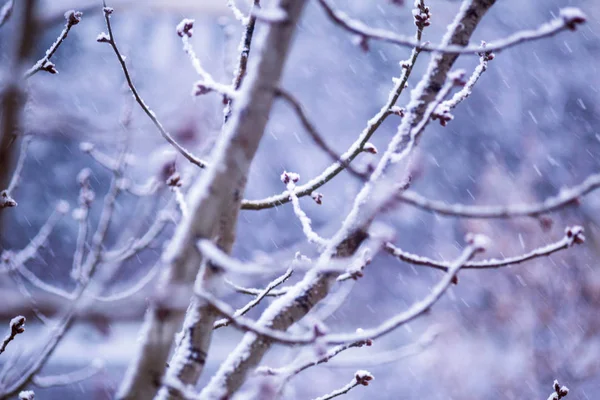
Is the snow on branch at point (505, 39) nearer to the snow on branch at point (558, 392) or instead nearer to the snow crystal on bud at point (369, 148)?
the snow crystal on bud at point (369, 148)

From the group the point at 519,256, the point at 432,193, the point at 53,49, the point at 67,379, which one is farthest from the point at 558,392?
the point at 432,193

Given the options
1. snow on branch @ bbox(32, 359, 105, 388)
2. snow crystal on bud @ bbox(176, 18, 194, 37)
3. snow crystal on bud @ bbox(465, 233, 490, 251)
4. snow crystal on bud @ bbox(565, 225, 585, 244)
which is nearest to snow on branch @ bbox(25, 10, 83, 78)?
snow crystal on bud @ bbox(176, 18, 194, 37)

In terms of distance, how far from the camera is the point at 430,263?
134 centimetres

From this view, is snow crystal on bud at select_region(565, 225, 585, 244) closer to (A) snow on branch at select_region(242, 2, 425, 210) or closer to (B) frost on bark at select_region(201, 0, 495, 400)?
(B) frost on bark at select_region(201, 0, 495, 400)

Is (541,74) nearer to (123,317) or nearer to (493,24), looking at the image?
(493,24)

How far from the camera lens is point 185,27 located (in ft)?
6.27

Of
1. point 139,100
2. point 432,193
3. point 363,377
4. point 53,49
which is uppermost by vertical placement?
point 432,193

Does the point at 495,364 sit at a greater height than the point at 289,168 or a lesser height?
lesser

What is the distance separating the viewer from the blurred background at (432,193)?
7817mm

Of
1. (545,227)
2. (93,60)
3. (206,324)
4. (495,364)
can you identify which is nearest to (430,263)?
(545,227)

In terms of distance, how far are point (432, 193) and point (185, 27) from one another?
12.8m

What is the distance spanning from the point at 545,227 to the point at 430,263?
0.29 m

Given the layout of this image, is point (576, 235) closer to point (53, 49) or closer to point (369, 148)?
point (369, 148)

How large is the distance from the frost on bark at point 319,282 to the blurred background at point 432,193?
409 cm
